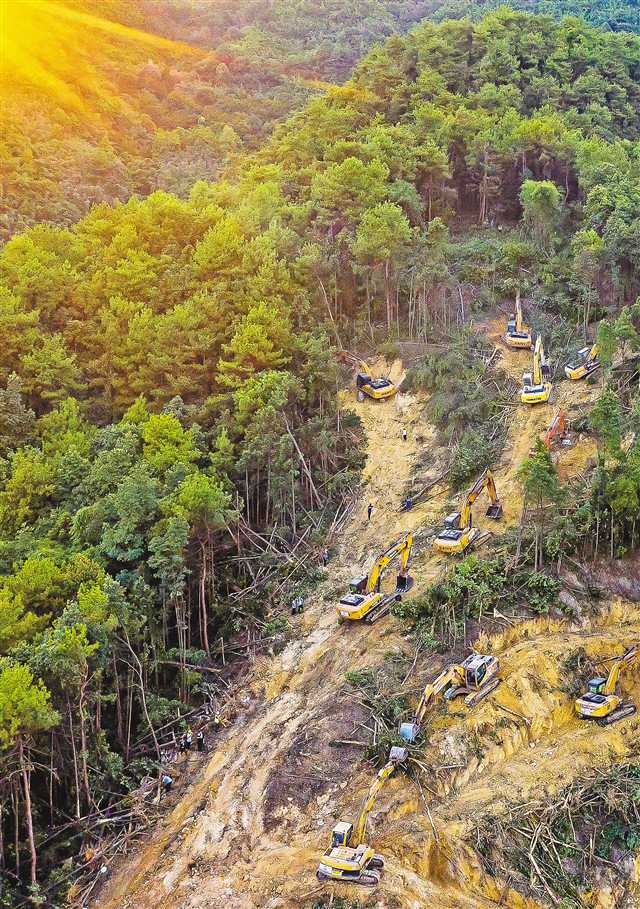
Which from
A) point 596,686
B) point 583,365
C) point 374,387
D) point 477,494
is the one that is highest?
point 583,365

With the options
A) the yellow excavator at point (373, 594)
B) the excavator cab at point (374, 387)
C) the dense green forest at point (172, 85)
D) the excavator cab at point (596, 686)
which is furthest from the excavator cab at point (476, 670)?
the dense green forest at point (172, 85)

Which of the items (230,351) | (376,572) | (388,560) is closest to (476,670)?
(376,572)

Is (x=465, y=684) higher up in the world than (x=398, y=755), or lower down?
higher up

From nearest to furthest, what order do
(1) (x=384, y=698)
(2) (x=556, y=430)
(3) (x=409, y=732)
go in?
(3) (x=409, y=732) → (1) (x=384, y=698) → (2) (x=556, y=430)

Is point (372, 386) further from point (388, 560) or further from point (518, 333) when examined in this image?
point (388, 560)

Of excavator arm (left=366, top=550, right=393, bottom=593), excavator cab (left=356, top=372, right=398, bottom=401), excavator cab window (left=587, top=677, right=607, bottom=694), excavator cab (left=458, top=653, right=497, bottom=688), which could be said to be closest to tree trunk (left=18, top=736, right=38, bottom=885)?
excavator cab (left=458, top=653, right=497, bottom=688)
